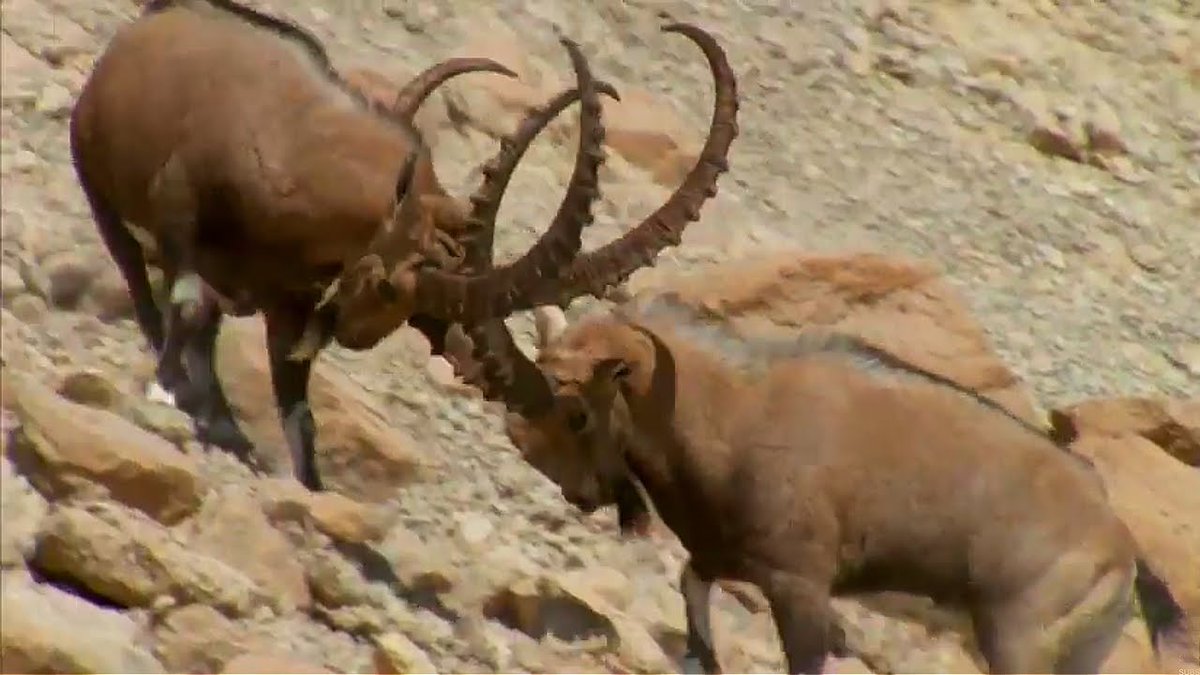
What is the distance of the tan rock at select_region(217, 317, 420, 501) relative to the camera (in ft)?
14.6

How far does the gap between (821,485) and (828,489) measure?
0.02m

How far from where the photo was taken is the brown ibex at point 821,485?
3834 mm

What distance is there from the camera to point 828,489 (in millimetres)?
3838

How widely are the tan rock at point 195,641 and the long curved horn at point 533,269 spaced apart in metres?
0.98

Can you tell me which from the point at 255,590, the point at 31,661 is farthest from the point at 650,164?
the point at 31,661

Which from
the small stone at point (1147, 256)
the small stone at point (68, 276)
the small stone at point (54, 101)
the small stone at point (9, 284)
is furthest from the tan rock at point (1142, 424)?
the small stone at point (9, 284)

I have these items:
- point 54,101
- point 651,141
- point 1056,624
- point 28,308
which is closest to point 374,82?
point 651,141

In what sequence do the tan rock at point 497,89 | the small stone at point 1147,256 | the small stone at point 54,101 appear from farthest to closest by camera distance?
1. the small stone at point 1147,256
2. the tan rock at point 497,89
3. the small stone at point 54,101

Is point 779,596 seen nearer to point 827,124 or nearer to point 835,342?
point 835,342

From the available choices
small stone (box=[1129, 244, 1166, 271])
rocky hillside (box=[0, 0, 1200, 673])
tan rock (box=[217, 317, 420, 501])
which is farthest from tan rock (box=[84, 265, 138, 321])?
small stone (box=[1129, 244, 1166, 271])

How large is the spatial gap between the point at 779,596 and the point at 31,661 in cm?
159

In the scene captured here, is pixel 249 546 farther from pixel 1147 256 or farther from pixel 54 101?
pixel 1147 256

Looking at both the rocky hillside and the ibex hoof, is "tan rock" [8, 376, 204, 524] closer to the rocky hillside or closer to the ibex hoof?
the rocky hillside

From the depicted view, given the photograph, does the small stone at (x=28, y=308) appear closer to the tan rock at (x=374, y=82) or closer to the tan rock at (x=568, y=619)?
the tan rock at (x=568, y=619)
